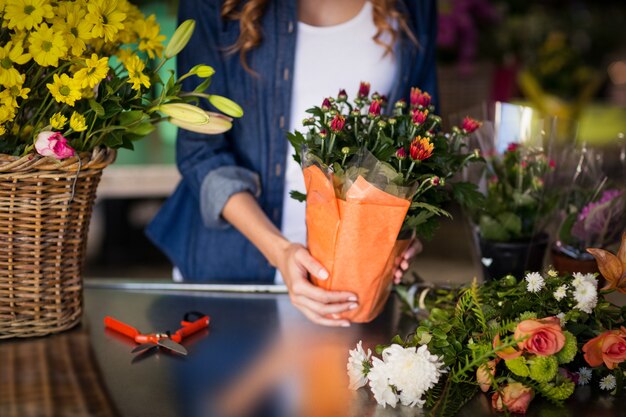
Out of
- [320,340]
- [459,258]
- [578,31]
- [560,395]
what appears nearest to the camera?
[560,395]

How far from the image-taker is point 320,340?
4.93 ft

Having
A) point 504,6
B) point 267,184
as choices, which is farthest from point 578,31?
point 267,184

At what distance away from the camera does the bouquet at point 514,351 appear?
1.18 meters

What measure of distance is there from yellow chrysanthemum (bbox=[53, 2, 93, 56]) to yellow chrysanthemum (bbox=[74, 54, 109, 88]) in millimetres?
31

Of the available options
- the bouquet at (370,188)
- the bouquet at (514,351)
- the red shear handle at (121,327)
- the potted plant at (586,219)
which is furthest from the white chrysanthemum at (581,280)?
the red shear handle at (121,327)

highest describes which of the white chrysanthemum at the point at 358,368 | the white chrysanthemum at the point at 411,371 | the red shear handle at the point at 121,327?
the white chrysanthemum at the point at 411,371

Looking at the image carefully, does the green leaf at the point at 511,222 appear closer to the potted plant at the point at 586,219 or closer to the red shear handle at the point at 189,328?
the potted plant at the point at 586,219

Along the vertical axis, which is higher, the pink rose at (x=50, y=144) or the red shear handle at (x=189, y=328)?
the pink rose at (x=50, y=144)

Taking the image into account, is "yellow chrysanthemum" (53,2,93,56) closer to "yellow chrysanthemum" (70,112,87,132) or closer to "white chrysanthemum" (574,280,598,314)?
"yellow chrysanthemum" (70,112,87,132)

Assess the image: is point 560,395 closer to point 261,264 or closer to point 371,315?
point 371,315

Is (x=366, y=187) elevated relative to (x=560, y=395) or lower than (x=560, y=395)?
elevated

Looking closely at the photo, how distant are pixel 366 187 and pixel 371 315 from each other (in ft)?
1.00

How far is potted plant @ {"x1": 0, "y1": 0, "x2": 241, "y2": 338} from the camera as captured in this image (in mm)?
1298

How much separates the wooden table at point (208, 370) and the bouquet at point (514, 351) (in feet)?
0.10
